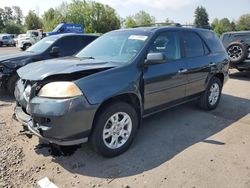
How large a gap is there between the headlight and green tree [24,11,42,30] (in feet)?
232

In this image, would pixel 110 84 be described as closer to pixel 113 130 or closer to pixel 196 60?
pixel 113 130

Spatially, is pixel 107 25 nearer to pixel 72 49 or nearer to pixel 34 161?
pixel 72 49

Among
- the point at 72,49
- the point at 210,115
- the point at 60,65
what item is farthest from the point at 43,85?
the point at 72,49

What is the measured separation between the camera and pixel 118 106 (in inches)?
149

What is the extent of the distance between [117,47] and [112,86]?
1139mm

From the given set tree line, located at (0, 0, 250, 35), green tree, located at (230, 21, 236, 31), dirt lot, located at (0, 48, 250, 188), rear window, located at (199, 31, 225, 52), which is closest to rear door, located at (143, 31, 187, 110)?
dirt lot, located at (0, 48, 250, 188)

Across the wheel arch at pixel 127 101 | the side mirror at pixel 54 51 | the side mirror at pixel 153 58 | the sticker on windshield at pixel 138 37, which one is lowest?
the wheel arch at pixel 127 101

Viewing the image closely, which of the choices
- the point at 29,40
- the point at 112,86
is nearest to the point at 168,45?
the point at 112,86

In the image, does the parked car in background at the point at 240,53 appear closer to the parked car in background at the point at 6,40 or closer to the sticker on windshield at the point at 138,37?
the sticker on windshield at the point at 138,37

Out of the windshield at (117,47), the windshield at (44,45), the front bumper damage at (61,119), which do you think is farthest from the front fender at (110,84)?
the windshield at (44,45)

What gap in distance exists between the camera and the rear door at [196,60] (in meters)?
5.13

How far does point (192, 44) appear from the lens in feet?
17.6

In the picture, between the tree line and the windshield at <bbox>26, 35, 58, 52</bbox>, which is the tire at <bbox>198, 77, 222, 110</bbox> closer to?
the windshield at <bbox>26, 35, 58, 52</bbox>

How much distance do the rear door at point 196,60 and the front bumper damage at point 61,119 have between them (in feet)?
7.91
